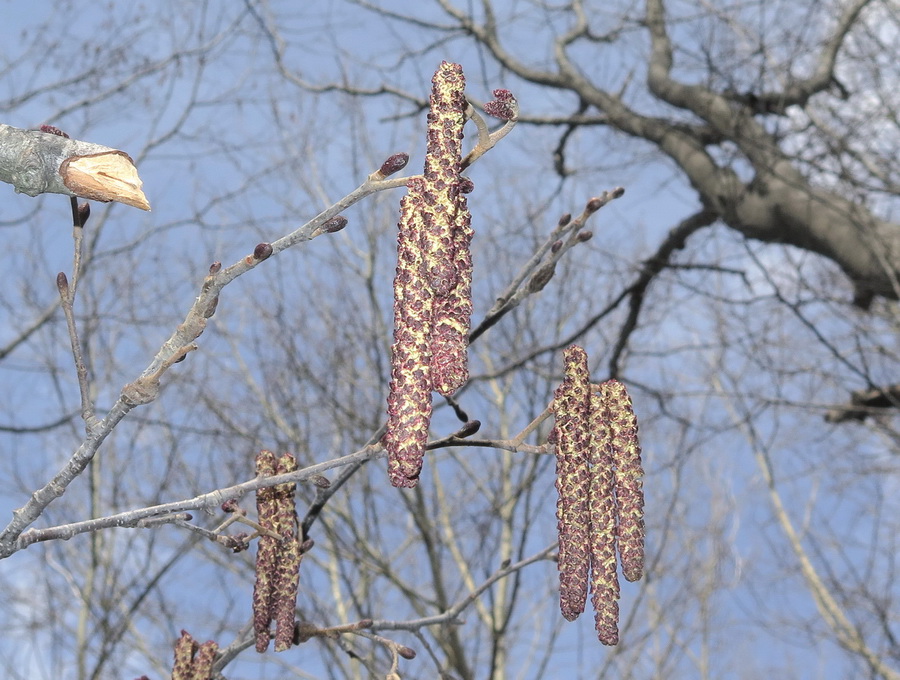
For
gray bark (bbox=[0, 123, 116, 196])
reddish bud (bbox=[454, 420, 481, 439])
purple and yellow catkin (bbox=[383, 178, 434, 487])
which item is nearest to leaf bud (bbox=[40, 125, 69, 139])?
gray bark (bbox=[0, 123, 116, 196])

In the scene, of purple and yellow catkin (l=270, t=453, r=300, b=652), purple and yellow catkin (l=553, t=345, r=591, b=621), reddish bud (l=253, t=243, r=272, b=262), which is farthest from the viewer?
purple and yellow catkin (l=270, t=453, r=300, b=652)

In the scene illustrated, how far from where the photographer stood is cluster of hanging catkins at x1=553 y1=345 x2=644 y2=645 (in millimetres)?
1417

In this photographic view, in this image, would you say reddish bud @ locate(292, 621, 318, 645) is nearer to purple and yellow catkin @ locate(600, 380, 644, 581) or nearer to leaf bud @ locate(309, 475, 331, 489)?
leaf bud @ locate(309, 475, 331, 489)

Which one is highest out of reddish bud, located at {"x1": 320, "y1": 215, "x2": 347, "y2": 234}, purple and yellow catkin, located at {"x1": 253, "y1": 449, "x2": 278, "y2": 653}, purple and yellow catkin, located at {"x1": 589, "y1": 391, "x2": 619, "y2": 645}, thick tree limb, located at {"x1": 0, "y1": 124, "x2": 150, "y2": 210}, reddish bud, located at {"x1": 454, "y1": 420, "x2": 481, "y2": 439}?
thick tree limb, located at {"x1": 0, "y1": 124, "x2": 150, "y2": 210}

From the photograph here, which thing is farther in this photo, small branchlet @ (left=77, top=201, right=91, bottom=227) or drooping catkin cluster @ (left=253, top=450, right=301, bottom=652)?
drooping catkin cluster @ (left=253, top=450, right=301, bottom=652)

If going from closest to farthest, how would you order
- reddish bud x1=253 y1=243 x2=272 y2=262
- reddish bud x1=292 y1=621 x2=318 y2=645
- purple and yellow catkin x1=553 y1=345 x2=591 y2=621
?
reddish bud x1=253 y1=243 x2=272 y2=262
purple and yellow catkin x1=553 y1=345 x2=591 y2=621
reddish bud x1=292 y1=621 x2=318 y2=645

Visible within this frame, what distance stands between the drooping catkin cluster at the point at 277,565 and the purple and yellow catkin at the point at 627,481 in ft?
2.30

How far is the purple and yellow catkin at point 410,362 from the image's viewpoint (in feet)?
3.82

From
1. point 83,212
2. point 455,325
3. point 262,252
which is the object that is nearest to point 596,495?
point 455,325

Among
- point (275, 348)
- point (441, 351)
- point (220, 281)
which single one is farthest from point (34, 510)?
point (275, 348)

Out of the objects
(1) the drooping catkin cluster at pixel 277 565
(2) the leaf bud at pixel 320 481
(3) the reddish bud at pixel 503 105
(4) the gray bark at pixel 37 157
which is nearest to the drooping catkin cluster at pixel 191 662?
(1) the drooping catkin cluster at pixel 277 565

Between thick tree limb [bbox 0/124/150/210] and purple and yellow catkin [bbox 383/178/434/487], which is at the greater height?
thick tree limb [bbox 0/124/150/210]

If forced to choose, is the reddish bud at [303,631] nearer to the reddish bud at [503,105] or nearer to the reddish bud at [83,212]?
the reddish bud at [83,212]

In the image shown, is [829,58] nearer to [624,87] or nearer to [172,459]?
[624,87]
